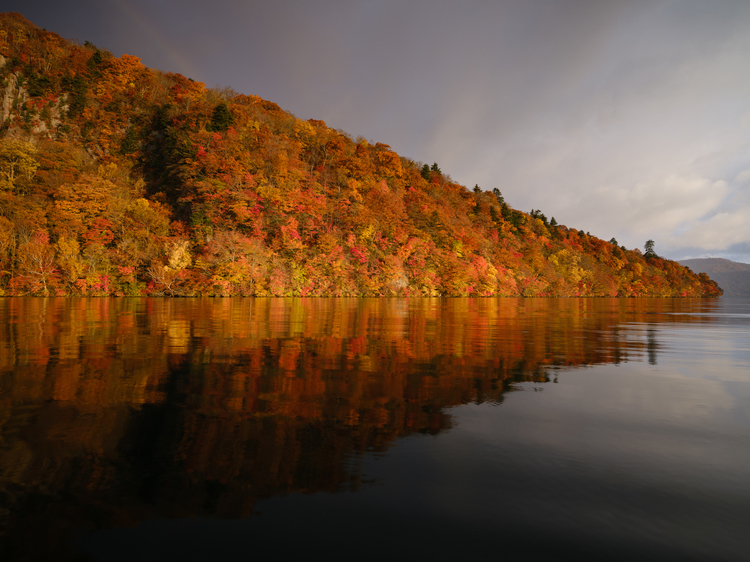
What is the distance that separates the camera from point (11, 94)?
4594cm

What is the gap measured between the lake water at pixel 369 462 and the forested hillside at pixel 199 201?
31893 mm

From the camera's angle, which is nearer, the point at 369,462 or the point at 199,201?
the point at 369,462

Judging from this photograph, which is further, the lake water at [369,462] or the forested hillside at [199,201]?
the forested hillside at [199,201]

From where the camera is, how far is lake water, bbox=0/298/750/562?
5.47 feet

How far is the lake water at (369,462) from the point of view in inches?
65.6

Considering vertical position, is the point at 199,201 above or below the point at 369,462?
above

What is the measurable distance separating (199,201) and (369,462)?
40.5m

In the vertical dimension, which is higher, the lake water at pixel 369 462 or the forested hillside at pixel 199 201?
the forested hillside at pixel 199 201

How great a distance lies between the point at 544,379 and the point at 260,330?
23.5 feet

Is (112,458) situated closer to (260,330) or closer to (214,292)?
(260,330)

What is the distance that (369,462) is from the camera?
242cm

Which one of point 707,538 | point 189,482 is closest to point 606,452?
point 707,538

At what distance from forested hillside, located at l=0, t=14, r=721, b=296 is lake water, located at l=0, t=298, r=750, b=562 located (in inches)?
1256

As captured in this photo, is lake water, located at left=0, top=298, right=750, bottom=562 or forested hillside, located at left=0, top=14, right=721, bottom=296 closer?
lake water, located at left=0, top=298, right=750, bottom=562
